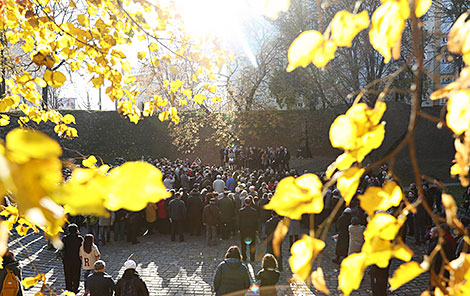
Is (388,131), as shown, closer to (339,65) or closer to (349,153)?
(339,65)

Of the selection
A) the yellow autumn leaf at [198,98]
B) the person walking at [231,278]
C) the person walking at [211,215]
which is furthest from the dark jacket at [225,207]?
the yellow autumn leaf at [198,98]

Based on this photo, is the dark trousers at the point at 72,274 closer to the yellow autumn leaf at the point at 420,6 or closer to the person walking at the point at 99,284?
the person walking at the point at 99,284

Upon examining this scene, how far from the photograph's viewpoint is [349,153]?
1.17 meters

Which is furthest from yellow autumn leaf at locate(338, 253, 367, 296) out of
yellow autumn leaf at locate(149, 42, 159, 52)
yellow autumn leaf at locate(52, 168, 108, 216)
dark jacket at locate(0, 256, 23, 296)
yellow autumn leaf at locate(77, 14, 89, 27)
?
dark jacket at locate(0, 256, 23, 296)

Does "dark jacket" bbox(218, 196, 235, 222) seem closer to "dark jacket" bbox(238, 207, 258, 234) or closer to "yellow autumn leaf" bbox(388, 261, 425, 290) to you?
"dark jacket" bbox(238, 207, 258, 234)

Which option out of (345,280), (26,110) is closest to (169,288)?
(26,110)

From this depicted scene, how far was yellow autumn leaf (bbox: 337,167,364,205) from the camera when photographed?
44.7 inches

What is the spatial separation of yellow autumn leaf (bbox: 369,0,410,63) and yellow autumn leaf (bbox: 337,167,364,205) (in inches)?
14.2

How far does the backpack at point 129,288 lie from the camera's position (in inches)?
191

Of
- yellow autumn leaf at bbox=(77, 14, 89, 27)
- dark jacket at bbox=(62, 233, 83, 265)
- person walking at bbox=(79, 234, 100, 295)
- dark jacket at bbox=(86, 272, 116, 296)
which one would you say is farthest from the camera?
dark jacket at bbox=(62, 233, 83, 265)

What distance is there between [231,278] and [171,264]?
3655mm

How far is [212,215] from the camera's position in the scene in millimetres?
9312

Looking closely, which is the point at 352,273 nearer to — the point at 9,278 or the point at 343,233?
the point at 9,278


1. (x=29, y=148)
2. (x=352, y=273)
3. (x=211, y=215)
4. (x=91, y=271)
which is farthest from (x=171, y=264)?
(x=29, y=148)
